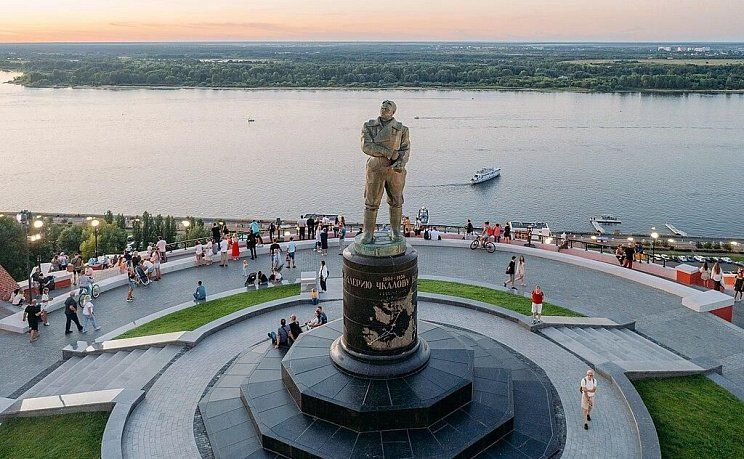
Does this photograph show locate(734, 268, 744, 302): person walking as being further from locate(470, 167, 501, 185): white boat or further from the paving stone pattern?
locate(470, 167, 501, 185): white boat

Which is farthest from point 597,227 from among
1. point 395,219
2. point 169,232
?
point 395,219

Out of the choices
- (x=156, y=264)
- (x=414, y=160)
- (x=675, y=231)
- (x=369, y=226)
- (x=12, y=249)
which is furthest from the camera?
(x=414, y=160)

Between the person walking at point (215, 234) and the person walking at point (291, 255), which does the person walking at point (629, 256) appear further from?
the person walking at point (215, 234)

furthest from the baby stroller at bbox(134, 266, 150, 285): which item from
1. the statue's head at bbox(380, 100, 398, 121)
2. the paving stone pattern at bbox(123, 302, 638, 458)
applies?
the statue's head at bbox(380, 100, 398, 121)

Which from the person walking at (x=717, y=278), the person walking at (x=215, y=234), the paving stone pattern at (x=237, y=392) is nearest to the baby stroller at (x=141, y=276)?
the person walking at (x=215, y=234)

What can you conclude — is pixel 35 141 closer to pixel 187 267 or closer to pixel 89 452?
pixel 187 267

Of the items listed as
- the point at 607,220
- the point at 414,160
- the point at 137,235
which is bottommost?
the point at 607,220

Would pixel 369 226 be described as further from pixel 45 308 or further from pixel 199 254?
pixel 199 254
